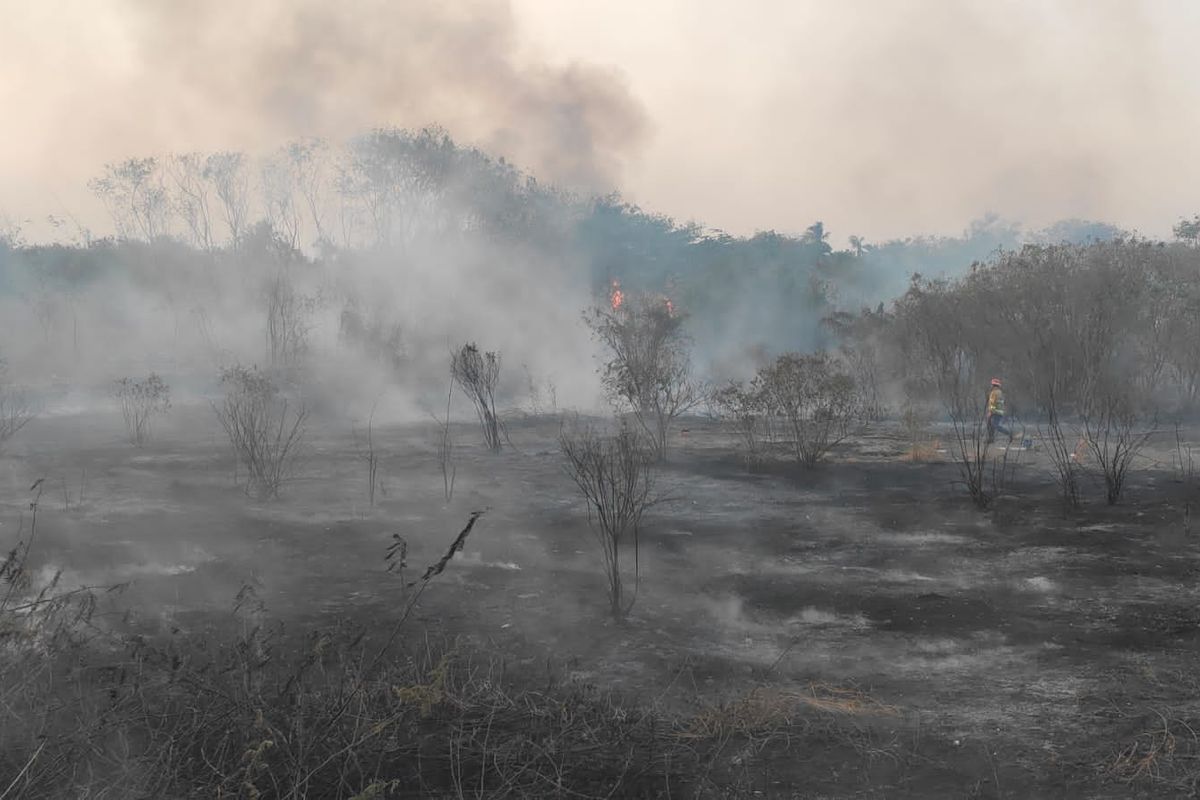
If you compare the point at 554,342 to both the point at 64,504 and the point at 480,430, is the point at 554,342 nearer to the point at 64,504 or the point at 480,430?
the point at 480,430

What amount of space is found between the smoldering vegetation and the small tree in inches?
13.9

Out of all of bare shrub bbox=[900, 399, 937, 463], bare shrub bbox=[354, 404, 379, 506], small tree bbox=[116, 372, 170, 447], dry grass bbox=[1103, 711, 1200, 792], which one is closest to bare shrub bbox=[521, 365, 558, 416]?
bare shrub bbox=[354, 404, 379, 506]

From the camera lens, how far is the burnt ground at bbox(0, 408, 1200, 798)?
4473mm

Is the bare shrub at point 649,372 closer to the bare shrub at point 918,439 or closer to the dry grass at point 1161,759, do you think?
the bare shrub at point 918,439

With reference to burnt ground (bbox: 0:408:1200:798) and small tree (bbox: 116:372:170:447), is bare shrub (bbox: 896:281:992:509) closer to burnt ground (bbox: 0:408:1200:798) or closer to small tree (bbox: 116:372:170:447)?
burnt ground (bbox: 0:408:1200:798)

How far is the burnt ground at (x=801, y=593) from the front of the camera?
4473 mm

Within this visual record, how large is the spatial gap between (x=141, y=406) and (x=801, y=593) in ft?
74.3

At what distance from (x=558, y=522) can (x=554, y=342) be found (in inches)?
1042

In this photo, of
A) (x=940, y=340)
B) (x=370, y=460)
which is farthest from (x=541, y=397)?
(x=370, y=460)

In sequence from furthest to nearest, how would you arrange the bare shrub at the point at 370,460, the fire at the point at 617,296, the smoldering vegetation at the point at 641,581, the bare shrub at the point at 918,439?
the fire at the point at 617,296 < the bare shrub at the point at 918,439 < the bare shrub at the point at 370,460 < the smoldering vegetation at the point at 641,581

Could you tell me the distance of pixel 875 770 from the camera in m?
4.20

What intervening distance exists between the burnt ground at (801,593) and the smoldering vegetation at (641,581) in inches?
1.5

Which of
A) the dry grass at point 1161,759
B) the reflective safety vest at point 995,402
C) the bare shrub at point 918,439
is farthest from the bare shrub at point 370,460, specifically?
the reflective safety vest at point 995,402

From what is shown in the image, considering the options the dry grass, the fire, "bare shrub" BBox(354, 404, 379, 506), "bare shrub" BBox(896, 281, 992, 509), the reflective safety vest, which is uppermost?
the fire
